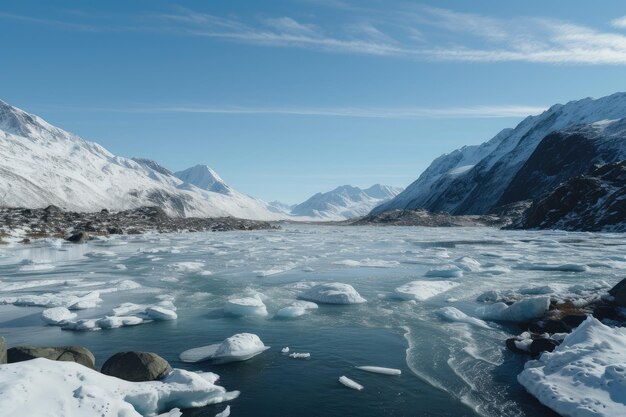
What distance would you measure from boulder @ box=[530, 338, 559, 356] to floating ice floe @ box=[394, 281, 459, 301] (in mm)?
7452

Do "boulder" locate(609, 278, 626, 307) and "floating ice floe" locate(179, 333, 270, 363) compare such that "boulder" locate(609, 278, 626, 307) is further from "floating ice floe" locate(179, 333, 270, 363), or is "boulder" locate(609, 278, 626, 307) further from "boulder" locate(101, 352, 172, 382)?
"boulder" locate(101, 352, 172, 382)

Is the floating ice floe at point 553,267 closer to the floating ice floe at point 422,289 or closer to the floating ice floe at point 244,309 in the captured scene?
the floating ice floe at point 422,289

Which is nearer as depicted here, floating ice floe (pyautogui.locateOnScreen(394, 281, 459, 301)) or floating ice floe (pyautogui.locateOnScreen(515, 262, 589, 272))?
floating ice floe (pyautogui.locateOnScreen(394, 281, 459, 301))

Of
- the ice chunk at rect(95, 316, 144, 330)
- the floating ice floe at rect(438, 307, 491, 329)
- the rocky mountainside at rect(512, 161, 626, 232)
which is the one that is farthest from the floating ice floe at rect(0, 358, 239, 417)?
the rocky mountainside at rect(512, 161, 626, 232)

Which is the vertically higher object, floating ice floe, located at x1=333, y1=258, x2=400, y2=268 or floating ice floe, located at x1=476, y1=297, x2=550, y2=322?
floating ice floe, located at x1=476, y1=297, x2=550, y2=322

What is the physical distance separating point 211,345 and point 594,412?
9353 mm

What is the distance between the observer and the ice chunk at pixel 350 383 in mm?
10523

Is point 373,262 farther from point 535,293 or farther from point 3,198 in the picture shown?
point 3,198

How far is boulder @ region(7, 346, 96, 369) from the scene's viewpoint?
10109 millimetres

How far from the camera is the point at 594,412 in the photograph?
28.2ft

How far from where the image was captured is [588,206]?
84.3 metres

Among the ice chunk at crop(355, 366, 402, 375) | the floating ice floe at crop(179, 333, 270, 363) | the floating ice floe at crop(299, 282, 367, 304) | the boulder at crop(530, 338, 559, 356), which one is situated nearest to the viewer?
the ice chunk at crop(355, 366, 402, 375)

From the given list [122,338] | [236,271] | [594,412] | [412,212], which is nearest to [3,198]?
[412,212]

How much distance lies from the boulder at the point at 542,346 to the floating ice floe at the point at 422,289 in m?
7.45
